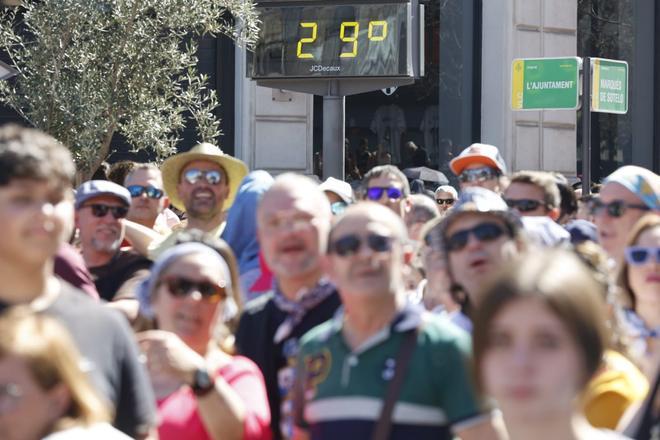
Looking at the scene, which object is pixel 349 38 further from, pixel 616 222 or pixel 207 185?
pixel 616 222

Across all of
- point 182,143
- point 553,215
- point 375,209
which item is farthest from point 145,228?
point 182,143

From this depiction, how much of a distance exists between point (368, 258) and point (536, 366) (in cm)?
105

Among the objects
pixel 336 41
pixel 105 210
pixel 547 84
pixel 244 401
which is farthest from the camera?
pixel 547 84

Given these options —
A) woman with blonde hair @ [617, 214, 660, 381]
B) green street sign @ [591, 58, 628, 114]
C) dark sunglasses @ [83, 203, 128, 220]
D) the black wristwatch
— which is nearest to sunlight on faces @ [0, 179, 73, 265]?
the black wristwatch

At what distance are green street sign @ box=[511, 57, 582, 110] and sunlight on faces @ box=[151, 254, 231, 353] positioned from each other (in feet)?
26.0

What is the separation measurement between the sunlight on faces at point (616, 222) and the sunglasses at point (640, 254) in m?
1.30

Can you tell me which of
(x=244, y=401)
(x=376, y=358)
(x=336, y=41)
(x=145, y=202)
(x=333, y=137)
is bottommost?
(x=244, y=401)

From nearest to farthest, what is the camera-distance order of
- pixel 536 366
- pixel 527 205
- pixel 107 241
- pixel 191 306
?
pixel 536 366 → pixel 191 306 → pixel 107 241 → pixel 527 205

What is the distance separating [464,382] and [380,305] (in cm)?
37

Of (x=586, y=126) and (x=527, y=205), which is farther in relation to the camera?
(x=586, y=126)

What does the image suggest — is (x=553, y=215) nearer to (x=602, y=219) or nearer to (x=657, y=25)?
(x=602, y=219)

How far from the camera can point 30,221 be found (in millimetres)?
4195

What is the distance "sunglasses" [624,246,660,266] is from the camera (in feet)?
17.4

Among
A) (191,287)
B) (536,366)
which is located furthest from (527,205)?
(536,366)
